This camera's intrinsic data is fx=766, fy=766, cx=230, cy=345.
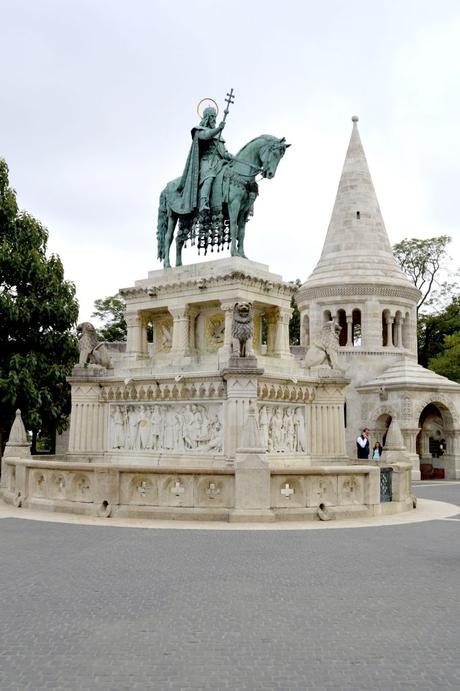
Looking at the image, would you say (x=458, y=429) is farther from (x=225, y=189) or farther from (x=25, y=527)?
(x=25, y=527)

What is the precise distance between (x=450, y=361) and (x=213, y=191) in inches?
1183

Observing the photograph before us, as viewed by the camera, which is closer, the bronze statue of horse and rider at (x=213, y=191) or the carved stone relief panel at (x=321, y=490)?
the carved stone relief panel at (x=321, y=490)

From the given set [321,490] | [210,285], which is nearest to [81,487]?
[321,490]

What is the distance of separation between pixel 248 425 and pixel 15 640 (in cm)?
792

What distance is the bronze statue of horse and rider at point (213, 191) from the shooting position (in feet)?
61.6

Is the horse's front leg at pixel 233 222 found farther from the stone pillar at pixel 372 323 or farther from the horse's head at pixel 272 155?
the stone pillar at pixel 372 323

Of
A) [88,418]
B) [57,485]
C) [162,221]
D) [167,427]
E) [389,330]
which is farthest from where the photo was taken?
[389,330]

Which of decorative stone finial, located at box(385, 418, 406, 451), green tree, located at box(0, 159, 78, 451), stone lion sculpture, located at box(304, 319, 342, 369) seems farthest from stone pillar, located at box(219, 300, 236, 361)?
green tree, located at box(0, 159, 78, 451)

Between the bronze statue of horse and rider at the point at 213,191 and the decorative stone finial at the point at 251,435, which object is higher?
the bronze statue of horse and rider at the point at 213,191

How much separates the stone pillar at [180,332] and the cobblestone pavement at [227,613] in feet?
25.3

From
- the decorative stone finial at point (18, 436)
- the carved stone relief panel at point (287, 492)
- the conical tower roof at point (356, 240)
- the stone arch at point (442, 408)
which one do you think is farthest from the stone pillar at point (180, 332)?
the conical tower roof at point (356, 240)

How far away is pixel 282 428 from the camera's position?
18.1m

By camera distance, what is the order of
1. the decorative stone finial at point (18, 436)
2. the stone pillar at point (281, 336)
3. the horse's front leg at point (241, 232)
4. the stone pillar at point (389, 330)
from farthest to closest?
1. the stone pillar at point (389, 330)
2. the stone pillar at point (281, 336)
3. the horse's front leg at point (241, 232)
4. the decorative stone finial at point (18, 436)

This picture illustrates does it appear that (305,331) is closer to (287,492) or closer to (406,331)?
(406,331)
